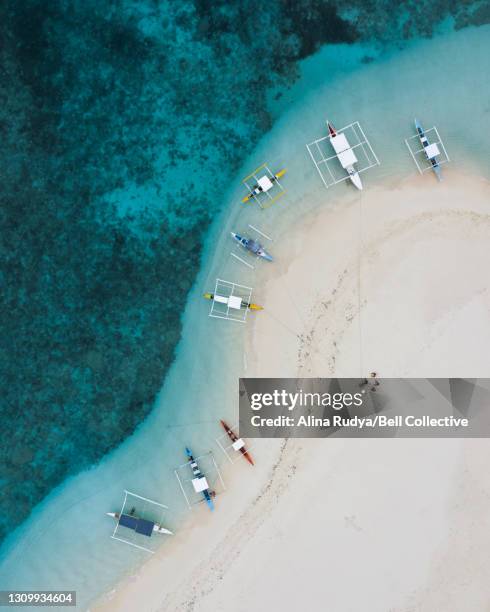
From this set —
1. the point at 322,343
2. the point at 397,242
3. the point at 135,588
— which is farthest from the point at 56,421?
the point at 397,242

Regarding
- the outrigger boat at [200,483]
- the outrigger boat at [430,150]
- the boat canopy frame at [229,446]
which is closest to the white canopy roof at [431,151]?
the outrigger boat at [430,150]

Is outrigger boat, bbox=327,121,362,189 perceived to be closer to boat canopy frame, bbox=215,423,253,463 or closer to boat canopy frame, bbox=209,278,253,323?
boat canopy frame, bbox=209,278,253,323

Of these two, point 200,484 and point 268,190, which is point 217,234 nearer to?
point 268,190

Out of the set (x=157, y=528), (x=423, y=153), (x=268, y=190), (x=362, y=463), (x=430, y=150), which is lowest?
(x=362, y=463)

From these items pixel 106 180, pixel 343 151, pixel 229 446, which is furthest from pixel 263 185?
pixel 229 446

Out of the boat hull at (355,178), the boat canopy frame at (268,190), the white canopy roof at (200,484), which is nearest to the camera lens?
the white canopy roof at (200,484)

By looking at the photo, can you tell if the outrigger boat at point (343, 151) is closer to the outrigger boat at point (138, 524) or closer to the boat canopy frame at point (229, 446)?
the boat canopy frame at point (229, 446)
